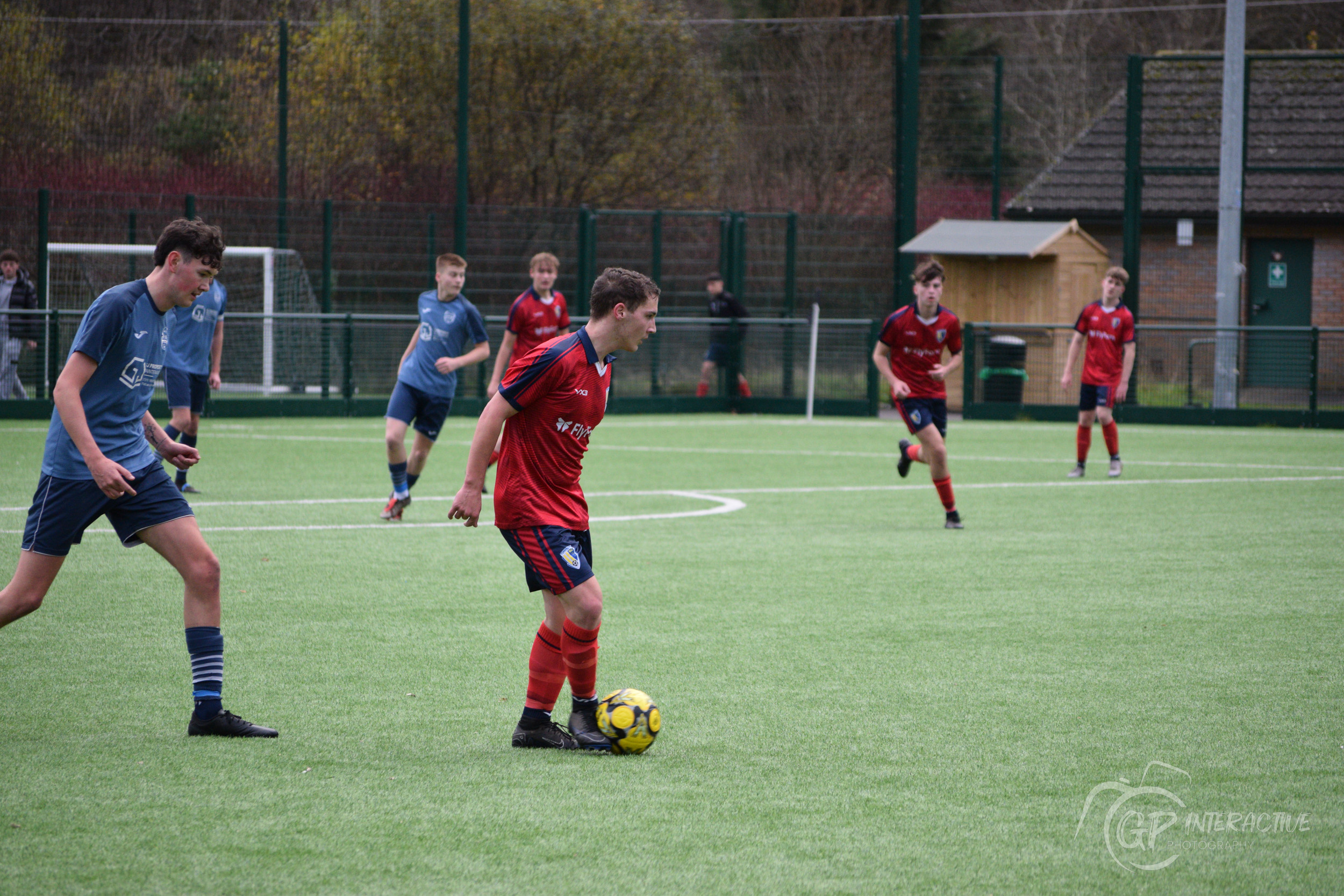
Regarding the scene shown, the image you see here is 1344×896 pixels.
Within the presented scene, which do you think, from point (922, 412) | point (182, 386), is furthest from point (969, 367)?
point (182, 386)

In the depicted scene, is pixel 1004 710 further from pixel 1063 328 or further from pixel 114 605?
pixel 1063 328

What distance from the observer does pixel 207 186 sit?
22.8m

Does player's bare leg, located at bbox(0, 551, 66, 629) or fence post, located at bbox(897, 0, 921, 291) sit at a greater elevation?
fence post, located at bbox(897, 0, 921, 291)

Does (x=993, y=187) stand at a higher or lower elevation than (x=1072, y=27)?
lower

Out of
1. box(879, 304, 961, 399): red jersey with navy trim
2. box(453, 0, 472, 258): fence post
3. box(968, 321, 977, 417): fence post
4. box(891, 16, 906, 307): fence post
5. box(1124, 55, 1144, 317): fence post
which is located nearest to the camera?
box(879, 304, 961, 399): red jersey with navy trim

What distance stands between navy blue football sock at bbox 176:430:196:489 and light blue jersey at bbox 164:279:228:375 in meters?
0.62

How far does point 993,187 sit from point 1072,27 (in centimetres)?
1529

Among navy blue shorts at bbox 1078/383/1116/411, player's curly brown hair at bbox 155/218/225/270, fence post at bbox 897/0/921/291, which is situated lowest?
navy blue shorts at bbox 1078/383/1116/411

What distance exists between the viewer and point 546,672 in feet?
16.7

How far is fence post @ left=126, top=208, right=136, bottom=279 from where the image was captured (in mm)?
21000

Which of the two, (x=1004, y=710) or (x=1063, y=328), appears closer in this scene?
(x=1004, y=710)

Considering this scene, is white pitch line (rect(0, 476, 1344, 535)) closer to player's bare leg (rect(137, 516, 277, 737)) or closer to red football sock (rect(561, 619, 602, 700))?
player's bare leg (rect(137, 516, 277, 737))

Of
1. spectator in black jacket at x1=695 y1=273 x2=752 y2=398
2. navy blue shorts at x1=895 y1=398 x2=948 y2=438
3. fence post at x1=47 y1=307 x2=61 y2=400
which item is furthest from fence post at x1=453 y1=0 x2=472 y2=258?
navy blue shorts at x1=895 y1=398 x2=948 y2=438

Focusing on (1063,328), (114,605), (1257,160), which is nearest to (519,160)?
(1063,328)
